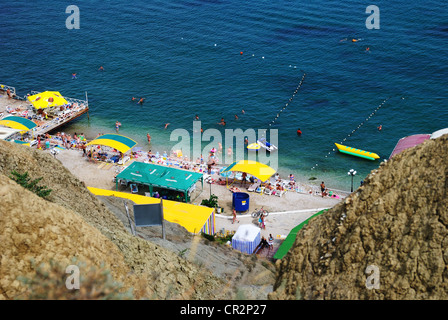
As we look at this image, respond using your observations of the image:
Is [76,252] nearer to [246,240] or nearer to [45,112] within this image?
[246,240]

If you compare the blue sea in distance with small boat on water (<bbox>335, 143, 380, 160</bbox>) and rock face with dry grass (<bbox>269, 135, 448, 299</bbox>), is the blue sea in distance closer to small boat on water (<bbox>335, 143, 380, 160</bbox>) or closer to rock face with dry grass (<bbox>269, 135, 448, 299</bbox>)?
small boat on water (<bbox>335, 143, 380, 160</bbox>)

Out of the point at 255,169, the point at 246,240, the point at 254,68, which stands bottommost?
the point at 246,240

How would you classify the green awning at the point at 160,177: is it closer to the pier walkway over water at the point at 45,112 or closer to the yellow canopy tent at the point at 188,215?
the yellow canopy tent at the point at 188,215

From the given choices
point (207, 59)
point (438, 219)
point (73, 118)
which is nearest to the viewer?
point (438, 219)

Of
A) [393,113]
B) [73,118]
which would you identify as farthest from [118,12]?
[393,113]

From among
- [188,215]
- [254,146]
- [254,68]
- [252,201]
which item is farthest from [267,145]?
[254,68]
